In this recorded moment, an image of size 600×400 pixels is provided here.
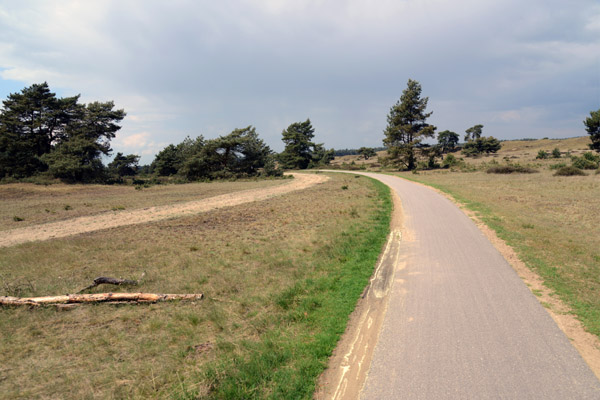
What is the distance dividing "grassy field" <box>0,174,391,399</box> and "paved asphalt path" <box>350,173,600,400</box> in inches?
36.0

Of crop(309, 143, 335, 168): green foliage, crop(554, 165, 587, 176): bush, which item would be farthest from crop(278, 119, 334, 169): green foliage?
crop(554, 165, 587, 176): bush

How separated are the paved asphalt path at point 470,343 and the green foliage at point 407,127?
48.2 metres

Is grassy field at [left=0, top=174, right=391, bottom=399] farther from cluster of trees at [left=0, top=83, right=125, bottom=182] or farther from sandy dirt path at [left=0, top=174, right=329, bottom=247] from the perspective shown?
cluster of trees at [left=0, top=83, right=125, bottom=182]

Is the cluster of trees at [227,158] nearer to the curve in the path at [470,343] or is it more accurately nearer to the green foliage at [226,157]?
the green foliage at [226,157]

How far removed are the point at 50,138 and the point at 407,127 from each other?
54.4 metres

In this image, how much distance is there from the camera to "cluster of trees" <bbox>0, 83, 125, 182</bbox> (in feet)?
122

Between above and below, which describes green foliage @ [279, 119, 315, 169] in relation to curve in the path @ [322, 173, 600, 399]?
above

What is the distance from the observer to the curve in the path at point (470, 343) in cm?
329

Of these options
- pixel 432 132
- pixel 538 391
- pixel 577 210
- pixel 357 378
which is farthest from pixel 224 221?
pixel 432 132

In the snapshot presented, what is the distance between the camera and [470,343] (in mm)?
4043

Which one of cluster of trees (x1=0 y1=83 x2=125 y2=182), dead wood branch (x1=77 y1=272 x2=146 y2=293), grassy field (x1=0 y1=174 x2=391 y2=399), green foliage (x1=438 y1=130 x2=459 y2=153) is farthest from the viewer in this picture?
green foliage (x1=438 y1=130 x2=459 y2=153)

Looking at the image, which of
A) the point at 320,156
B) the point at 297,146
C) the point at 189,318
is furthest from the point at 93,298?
the point at 320,156

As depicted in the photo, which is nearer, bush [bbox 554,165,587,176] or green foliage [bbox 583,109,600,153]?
bush [bbox 554,165,587,176]

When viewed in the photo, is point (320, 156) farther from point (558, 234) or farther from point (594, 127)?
point (558, 234)
